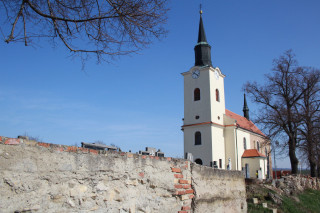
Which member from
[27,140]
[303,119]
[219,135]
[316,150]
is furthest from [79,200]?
[219,135]

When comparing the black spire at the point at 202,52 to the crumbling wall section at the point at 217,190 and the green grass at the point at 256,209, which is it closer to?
the green grass at the point at 256,209

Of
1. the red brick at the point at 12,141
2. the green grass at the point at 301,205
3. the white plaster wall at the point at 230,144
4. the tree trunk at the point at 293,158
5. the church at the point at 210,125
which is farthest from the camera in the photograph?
the white plaster wall at the point at 230,144

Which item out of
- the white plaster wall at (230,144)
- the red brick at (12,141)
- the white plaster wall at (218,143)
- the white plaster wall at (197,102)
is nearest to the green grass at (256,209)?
the red brick at (12,141)

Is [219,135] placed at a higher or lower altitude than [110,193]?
higher

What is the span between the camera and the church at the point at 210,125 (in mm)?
31594

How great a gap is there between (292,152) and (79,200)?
2368cm

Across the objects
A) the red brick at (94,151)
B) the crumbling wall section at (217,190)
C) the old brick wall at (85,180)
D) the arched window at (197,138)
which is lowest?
the crumbling wall section at (217,190)

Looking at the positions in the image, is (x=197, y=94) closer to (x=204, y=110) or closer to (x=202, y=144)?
(x=204, y=110)

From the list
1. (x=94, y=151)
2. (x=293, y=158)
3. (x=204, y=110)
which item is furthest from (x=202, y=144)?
(x=94, y=151)

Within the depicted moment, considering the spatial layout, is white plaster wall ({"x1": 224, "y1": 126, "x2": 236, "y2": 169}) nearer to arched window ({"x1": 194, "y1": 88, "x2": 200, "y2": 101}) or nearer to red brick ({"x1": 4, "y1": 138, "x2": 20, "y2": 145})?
arched window ({"x1": 194, "y1": 88, "x2": 200, "y2": 101})

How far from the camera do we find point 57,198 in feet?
12.0

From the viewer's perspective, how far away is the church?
31.6m

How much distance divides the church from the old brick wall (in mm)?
25605

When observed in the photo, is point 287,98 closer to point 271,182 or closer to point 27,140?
point 271,182
